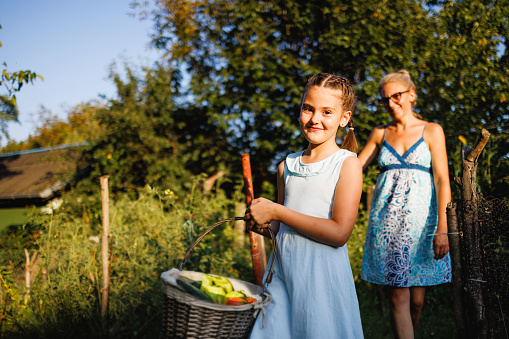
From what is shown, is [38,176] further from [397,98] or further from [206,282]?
[206,282]

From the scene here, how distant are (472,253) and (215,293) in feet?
5.85

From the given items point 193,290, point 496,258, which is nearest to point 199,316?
point 193,290

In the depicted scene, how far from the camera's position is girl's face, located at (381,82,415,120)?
2695 millimetres

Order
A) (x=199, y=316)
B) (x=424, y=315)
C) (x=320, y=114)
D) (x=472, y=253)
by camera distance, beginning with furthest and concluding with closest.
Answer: (x=424, y=315) → (x=472, y=253) → (x=320, y=114) → (x=199, y=316)

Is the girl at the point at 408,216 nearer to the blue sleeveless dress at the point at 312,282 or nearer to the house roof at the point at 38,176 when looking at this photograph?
the blue sleeveless dress at the point at 312,282

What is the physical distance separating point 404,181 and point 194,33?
19.0ft

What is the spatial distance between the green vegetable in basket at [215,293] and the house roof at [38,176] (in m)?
7.28

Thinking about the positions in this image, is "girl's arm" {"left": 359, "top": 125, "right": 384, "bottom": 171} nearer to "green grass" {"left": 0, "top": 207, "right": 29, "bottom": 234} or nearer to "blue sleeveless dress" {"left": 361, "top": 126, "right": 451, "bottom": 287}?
"blue sleeveless dress" {"left": 361, "top": 126, "right": 451, "bottom": 287}

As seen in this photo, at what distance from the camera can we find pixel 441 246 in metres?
2.45

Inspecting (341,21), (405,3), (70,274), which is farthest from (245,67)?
(70,274)

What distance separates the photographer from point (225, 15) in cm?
668

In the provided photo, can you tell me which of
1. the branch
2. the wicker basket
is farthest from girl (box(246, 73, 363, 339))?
the branch

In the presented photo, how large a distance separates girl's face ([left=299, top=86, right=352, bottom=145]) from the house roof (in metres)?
7.17

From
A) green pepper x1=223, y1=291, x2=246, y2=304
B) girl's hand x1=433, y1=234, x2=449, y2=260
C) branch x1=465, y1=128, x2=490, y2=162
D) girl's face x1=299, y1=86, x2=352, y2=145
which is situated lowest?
girl's hand x1=433, y1=234, x2=449, y2=260
